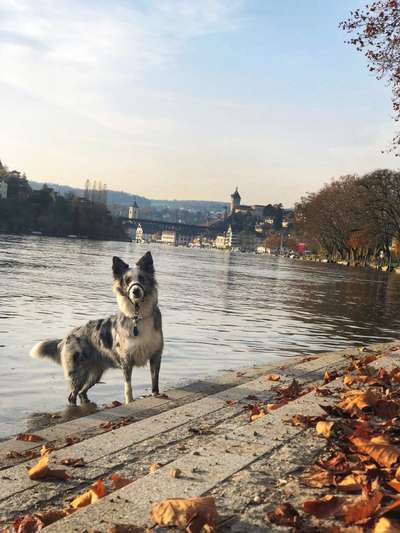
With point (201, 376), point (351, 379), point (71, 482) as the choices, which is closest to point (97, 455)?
point (71, 482)

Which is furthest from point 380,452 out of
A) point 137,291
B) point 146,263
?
point 146,263

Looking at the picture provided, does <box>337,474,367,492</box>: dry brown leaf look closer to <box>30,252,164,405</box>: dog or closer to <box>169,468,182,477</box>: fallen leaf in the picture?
<box>169,468,182,477</box>: fallen leaf

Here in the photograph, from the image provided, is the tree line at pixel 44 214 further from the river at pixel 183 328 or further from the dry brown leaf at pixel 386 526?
the dry brown leaf at pixel 386 526

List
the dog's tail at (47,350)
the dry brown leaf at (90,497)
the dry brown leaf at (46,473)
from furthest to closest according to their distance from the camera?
the dog's tail at (47,350)
the dry brown leaf at (46,473)
the dry brown leaf at (90,497)

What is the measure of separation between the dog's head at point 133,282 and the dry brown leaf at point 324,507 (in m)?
4.58

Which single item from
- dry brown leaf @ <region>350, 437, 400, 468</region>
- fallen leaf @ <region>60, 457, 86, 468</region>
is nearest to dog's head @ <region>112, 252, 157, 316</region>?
fallen leaf @ <region>60, 457, 86, 468</region>

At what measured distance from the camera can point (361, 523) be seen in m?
3.15

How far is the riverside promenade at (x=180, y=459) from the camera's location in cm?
345

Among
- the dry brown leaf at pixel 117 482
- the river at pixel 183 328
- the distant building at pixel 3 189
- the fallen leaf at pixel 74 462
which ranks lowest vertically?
the river at pixel 183 328

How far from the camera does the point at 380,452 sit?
4.07 metres

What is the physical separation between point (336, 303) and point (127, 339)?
2152 cm

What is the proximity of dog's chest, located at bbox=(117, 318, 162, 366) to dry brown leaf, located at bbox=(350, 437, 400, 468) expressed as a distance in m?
3.97

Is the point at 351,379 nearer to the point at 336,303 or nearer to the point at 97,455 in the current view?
the point at 97,455

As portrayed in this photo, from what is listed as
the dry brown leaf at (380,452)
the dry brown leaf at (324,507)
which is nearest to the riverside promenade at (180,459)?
the dry brown leaf at (324,507)
